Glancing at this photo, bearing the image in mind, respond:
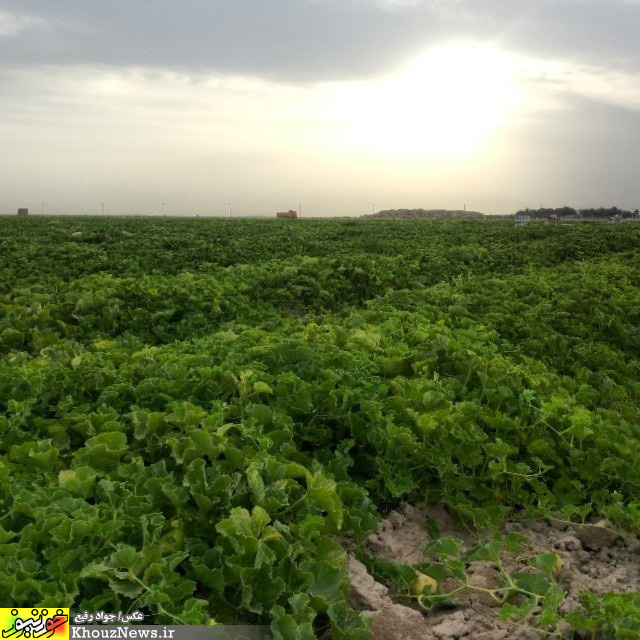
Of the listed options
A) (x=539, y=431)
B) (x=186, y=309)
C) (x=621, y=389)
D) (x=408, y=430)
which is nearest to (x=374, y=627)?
(x=408, y=430)

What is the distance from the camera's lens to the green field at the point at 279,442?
10.3 feet

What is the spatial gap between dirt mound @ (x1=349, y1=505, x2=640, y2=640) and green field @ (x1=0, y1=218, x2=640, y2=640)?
0.49 feet

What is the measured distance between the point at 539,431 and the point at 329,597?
2.86 meters

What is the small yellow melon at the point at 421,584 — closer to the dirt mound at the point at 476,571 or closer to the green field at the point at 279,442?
the dirt mound at the point at 476,571

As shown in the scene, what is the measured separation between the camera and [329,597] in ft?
10.4

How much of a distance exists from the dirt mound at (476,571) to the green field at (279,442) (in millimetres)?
150

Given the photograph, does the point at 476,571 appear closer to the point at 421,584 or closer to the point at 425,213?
the point at 421,584

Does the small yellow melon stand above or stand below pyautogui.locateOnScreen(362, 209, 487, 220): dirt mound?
below

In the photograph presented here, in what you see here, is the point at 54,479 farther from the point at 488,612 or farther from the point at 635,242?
the point at 635,242

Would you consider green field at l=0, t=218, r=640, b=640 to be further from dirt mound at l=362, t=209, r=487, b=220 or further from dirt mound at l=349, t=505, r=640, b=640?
dirt mound at l=362, t=209, r=487, b=220

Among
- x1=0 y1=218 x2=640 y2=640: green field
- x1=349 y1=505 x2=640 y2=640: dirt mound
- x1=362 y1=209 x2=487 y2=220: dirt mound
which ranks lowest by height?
x1=349 y1=505 x2=640 y2=640: dirt mound

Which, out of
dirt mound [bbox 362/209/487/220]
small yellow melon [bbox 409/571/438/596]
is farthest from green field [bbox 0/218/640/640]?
dirt mound [bbox 362/209/487/220]

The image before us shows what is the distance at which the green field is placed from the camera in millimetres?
3143

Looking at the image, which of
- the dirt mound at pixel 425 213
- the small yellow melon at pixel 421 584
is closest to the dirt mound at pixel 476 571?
the small yellow melon at pixel 421 584
